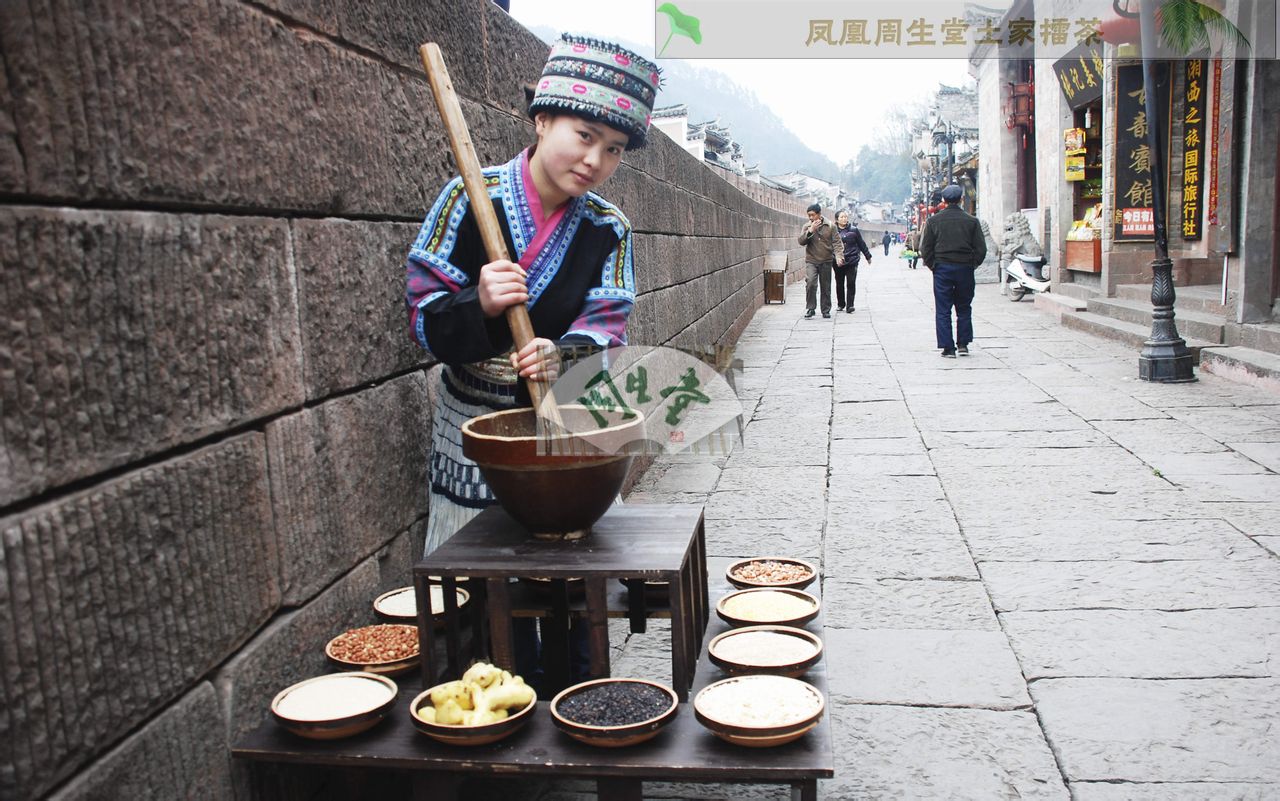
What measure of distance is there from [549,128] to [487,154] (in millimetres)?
1163

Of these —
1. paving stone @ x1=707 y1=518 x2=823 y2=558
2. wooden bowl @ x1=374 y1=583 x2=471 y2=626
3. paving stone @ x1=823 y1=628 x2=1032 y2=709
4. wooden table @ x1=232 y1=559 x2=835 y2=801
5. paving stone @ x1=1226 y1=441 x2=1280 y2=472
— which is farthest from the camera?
paving stone @ x1=1226 y1=441 x2=1280 y2=472

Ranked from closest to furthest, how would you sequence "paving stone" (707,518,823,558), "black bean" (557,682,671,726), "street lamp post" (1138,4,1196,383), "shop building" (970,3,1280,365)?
"black bean" (557,682,671,726) → "paving stone" (707,518,823,558) → "street lamp post" (1138,4,1196,383) → "shop building" (970,3,1280,365)

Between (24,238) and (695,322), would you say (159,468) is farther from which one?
(695,322)

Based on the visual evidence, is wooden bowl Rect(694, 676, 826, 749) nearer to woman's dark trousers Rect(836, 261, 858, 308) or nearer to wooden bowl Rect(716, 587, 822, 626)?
wooden bowl Rect(716, 587, 822, 626)

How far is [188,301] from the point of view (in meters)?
1.93

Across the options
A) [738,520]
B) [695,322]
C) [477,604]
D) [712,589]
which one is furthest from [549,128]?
[695,322]

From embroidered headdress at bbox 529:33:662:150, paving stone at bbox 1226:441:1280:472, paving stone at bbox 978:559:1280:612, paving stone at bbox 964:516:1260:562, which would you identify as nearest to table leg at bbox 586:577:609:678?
embroidered headdress at bbox 529:33:662:150

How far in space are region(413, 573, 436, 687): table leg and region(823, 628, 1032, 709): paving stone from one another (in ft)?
4.35

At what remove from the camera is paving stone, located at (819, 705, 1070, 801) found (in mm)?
2666

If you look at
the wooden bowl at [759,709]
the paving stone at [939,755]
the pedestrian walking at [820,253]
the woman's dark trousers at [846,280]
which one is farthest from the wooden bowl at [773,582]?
the woman's dark trousers at [846,280]

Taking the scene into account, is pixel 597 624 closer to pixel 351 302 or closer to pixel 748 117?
pixel 351 302

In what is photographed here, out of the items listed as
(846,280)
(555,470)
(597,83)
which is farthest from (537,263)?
(846,280)

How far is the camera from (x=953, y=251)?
1077 centimetres

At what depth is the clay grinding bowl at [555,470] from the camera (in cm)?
224
